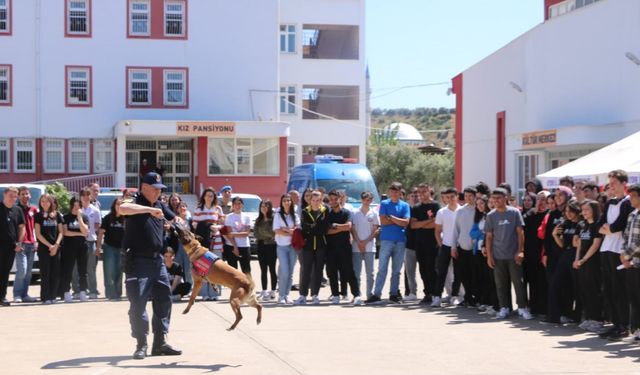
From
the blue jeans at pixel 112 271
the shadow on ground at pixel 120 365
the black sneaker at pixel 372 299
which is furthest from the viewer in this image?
the blue jeans at pixel 112 271

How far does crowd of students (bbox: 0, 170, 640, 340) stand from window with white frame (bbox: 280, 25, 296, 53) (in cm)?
3694

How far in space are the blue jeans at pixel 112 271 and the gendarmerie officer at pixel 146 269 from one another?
6.89m

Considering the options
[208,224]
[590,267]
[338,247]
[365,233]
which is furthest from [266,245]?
[590,267]

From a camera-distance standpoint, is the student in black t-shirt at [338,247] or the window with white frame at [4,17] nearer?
the student in black t-shirt at [338,247]

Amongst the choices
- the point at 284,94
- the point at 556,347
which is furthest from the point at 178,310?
the point at 284,94

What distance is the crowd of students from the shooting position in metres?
14.7

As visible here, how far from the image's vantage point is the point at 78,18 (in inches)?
1810

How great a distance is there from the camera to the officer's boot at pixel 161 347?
11234mm

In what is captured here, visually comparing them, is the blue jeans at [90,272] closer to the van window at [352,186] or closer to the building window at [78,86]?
the van window at [352,186]

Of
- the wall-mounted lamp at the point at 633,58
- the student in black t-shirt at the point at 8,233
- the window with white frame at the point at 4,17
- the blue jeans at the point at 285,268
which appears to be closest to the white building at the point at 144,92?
the window with white frame at the point at 4,17

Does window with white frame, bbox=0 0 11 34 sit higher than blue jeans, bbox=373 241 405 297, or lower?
higher

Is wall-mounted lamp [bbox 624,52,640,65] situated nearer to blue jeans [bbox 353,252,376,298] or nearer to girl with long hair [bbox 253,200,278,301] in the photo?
blue jeans [bbox 353,252,376,298]

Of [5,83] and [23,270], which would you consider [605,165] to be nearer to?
[23,270]

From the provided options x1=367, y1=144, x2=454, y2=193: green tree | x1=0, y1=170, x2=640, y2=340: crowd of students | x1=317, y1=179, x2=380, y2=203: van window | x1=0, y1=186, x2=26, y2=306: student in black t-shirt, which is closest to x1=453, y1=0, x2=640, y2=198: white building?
x1=317, y1=179, x2=380, y2=203: van window
